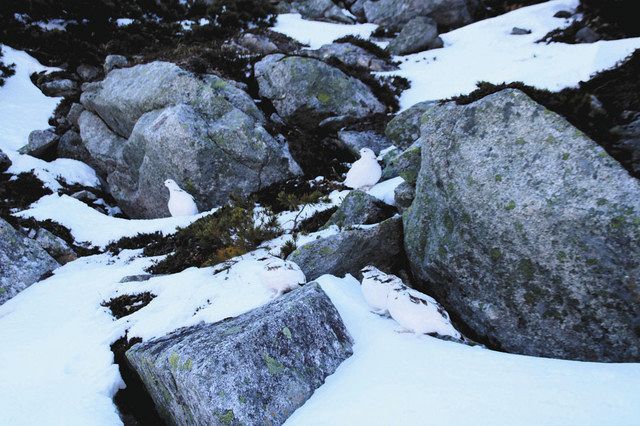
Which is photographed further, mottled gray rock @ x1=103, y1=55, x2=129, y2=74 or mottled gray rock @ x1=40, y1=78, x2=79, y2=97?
mottled gray rock @ x1=40, y1=78, x2=79, y2=97

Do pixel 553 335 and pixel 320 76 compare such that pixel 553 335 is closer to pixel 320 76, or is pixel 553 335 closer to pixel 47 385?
pixel 47 385

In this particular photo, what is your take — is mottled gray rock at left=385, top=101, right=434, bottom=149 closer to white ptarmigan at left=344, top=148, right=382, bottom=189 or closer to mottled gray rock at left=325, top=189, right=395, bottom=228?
white ptarmigan at left=344, top=148, right=382, bottom=189

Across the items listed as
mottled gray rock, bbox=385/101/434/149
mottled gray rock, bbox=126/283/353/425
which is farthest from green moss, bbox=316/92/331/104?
mottled gray rock, bbox=126/283/353/425

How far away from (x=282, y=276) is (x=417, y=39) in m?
17.6

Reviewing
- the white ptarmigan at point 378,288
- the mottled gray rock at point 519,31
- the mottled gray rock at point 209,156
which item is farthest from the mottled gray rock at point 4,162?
the mottled gray rock at point 519,31

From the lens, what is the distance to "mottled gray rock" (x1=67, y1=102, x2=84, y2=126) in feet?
52.5

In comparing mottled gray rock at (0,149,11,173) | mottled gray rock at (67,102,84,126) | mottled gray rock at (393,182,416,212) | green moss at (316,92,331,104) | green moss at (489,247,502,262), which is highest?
mottled gray rock at (67,102,84,126)

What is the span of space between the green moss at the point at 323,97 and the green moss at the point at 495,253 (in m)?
9.79

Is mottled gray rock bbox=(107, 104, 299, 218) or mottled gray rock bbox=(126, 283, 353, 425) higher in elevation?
mottled gray rock bbox=(107, 104, 299, 218)

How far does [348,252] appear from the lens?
6.18 metres

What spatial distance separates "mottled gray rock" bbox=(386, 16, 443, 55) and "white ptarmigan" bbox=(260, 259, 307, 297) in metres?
17.0

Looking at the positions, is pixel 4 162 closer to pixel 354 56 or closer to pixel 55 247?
pixel 55 247

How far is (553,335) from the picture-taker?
4434 mm

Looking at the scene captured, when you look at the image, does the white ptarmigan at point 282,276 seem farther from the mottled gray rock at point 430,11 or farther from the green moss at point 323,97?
the mottled gray rock at point 430,11
